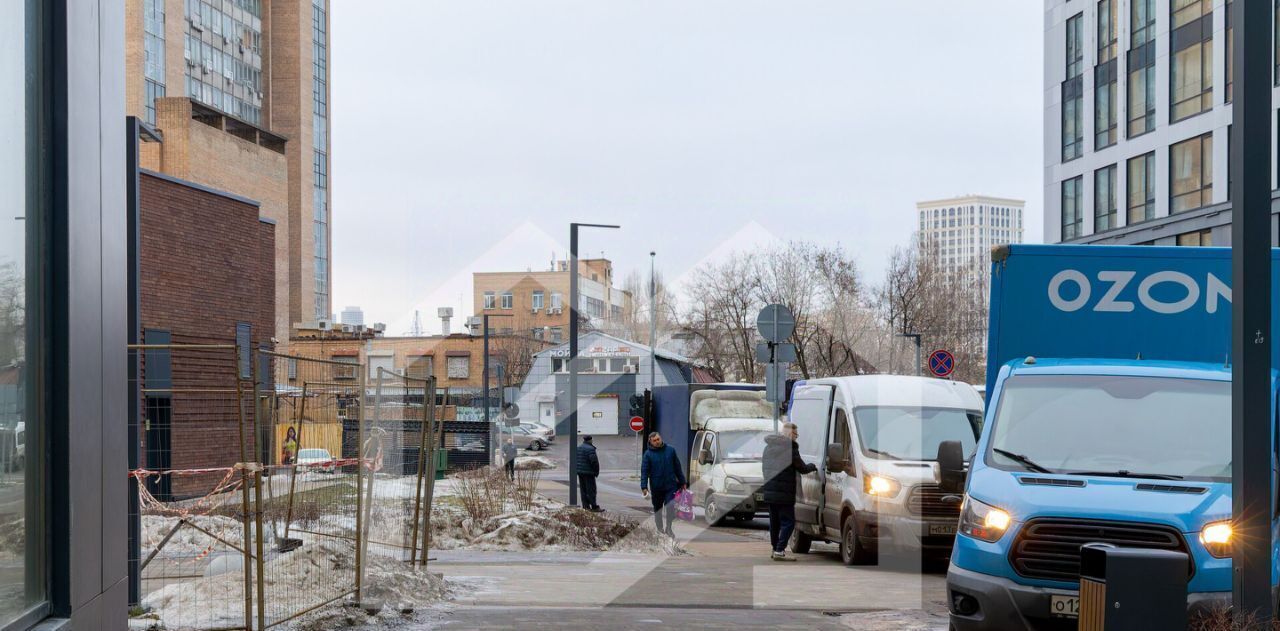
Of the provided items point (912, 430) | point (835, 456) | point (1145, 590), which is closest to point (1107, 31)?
point (912, 430)

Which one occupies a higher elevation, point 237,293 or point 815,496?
point 237,293

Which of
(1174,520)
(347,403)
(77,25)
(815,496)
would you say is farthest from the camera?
(815,496)

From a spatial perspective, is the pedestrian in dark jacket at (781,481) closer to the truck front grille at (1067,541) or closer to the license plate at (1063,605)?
the truck front grille at (1067,541)

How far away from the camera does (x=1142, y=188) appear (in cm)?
4341

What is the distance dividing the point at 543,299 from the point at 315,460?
92806mm

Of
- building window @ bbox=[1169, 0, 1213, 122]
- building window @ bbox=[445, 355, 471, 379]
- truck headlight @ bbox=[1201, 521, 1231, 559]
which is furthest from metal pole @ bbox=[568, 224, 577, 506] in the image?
building window @ bbox=[445, 355, 471, 379]

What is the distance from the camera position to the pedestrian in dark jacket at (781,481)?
15.3 m

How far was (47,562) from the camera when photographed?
12.2 ft

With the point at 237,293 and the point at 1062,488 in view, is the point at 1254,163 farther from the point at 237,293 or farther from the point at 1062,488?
the point at 237,293

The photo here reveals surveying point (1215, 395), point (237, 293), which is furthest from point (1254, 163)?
point (237, 293)

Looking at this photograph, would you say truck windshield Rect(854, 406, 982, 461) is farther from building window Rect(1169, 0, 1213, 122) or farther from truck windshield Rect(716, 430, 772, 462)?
building window Rect(1169, 0, 1213, 122)

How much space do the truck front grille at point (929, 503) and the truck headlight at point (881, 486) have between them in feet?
0.62

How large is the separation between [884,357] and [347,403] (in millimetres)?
41035

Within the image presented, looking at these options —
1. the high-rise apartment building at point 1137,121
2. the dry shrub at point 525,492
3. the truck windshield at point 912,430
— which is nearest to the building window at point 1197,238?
the high-rise apartment building at point 1137,121
